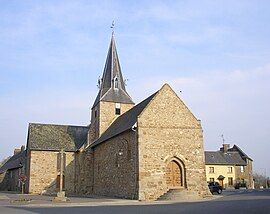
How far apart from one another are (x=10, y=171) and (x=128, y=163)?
32.9 metres

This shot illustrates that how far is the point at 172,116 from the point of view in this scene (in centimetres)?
2808

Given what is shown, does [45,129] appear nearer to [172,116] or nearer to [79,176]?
[79,176]

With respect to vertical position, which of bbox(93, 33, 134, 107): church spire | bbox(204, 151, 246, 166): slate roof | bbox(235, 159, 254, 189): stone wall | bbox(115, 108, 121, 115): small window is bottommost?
bbox(235, 159, 254, 189): stone wall

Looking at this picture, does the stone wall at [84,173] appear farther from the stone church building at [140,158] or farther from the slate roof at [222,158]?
the slate roof at [222,158]

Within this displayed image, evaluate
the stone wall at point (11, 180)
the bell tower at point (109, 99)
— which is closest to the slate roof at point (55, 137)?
the bell tower at point (109, 99)

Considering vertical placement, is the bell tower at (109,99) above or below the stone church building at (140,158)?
above

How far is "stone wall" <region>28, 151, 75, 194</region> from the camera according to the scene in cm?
3925

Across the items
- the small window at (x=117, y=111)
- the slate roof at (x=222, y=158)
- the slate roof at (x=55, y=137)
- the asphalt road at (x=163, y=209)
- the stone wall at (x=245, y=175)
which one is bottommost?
the asphalt road at (x=163, y=209)

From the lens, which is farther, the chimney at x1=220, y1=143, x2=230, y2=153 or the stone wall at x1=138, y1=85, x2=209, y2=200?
the chimney at x1=220, y1=143, x2=230, y2=153

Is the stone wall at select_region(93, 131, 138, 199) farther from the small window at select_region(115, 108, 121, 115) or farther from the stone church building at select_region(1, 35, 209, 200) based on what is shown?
the small window at select_region(115, 108, 121, 115)

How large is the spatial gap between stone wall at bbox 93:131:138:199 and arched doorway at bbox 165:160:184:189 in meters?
2.72

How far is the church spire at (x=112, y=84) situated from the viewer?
137ft

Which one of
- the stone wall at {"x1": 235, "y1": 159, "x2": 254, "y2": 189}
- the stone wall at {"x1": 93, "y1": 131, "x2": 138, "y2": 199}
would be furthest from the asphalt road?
the stone wall at {"x1": 235, "y1": 159, "x2": 254, "y2": 189}

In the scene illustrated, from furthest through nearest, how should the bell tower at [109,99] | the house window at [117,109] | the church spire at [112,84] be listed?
the church spire at [112,84]
the house window at [117,109]
the bell tower at [109,99]
